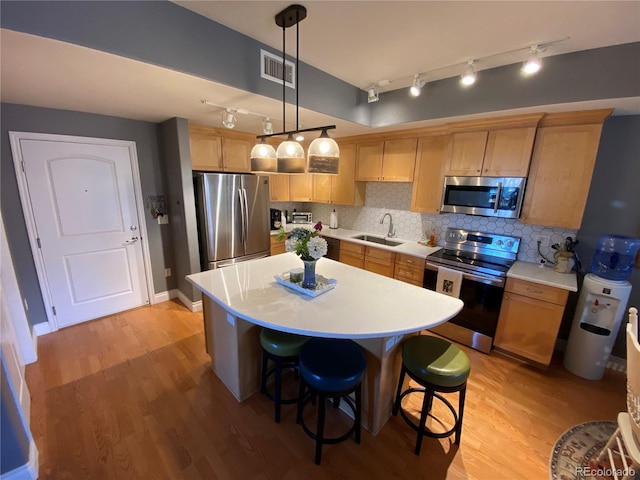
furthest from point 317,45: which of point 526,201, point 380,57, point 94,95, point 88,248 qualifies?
point 88,248

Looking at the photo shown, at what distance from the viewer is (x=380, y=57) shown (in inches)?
85.6

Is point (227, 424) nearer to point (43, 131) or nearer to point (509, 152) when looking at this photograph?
point (43, 131)

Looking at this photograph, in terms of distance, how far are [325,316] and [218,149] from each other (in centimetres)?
286

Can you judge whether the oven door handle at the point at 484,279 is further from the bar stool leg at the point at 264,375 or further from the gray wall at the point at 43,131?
the gray wall at the point at 43,131

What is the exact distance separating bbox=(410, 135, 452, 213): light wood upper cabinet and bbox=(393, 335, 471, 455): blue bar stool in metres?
1.86

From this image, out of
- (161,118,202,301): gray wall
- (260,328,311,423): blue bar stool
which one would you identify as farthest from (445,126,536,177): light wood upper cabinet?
(161,118,202,301): gray wall

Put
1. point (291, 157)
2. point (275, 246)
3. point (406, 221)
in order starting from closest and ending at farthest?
point (291, 157), point (406, 221), point (275, 246)

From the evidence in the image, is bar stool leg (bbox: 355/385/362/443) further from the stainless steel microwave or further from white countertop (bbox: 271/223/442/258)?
the stainless steel microwave

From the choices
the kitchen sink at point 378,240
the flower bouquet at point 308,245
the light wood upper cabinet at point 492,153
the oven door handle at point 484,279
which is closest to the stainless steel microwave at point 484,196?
the light wood upper cabinet at point 492,153

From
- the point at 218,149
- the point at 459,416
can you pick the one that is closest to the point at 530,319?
the point at 459,416

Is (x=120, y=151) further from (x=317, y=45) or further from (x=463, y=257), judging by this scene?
(x=463, y=257)

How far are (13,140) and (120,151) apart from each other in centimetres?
82

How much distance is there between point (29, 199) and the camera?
8.57 ft

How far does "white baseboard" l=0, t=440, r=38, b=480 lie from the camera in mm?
1444
